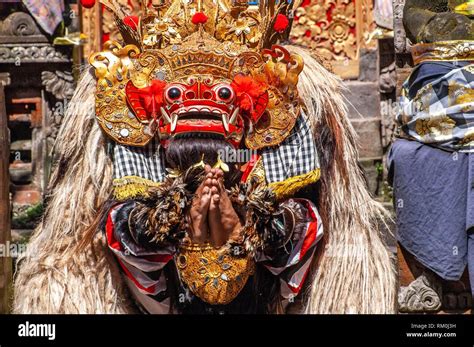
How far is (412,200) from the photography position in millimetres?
7242

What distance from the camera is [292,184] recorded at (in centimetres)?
736

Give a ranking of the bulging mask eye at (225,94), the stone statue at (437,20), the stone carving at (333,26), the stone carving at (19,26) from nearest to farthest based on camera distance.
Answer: the stone statue at (437,20), the bulging mask eye at (225,94), the stone carving at (19,26), the stone carving at (333,26)

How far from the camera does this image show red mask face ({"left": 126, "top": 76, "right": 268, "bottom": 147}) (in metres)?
7.22

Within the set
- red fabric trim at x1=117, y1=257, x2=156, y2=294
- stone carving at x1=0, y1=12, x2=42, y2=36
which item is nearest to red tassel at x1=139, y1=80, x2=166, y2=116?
red fabric trim at x1=117, y1=257, x2=156, y2=294

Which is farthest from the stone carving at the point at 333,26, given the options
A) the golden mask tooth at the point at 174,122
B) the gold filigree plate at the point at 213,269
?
the gold filigree plate at the point at 213,269

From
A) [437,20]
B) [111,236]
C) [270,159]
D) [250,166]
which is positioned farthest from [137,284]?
[437,20]

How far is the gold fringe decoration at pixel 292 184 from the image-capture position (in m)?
7.34

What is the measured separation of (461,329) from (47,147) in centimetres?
404

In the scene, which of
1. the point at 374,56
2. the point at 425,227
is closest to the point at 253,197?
the point at 425,227

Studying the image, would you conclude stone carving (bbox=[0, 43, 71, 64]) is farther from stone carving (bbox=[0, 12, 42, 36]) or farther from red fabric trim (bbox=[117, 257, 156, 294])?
red fabric trim (bbox=[117, 257, 156, 294])

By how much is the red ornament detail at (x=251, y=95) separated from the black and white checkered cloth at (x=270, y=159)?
23cm

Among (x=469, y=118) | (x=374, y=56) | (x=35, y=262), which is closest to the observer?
(x=469, y=118)

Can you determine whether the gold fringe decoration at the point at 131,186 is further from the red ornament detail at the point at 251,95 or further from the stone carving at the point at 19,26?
the stone carving at the point at 19,26

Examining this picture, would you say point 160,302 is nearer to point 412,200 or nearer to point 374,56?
point 412,200
